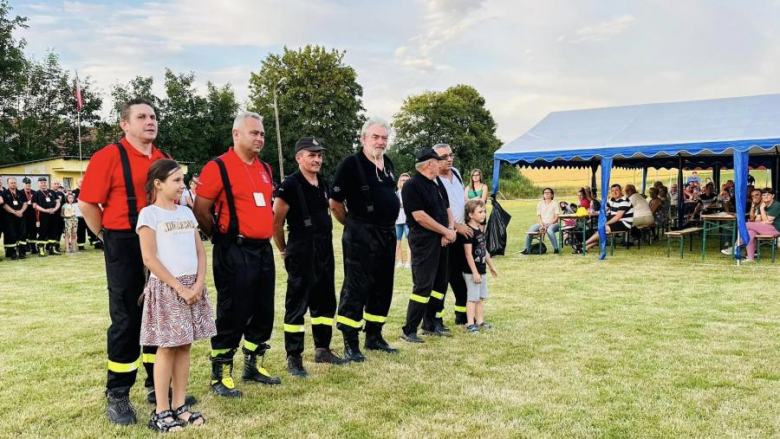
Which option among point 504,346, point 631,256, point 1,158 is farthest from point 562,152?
point 1,158

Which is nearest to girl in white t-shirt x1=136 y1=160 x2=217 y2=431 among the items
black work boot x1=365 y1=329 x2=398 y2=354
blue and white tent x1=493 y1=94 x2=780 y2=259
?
black work boot x1=365 y1=329 x2=398 y2=354

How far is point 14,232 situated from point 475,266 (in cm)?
1199

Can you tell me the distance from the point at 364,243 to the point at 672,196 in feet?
55.8

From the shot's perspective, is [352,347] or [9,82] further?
[9,82]

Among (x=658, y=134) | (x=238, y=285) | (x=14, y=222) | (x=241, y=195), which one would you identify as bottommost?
(x=238, y=285)

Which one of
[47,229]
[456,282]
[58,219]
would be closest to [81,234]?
[58,219]

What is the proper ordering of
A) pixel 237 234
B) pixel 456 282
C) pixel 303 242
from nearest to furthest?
pixel 237 234
pixel 303 242
pixel 456 282

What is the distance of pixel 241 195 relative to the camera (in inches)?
151

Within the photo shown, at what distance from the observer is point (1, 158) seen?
35344 millimetres

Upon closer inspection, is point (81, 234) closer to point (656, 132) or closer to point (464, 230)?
→ point (464, 230)

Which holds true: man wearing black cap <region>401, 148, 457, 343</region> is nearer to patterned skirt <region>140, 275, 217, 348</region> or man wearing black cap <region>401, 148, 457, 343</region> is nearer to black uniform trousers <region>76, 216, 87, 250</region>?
patterned skirt <region>140, 275, 217, 348</region>

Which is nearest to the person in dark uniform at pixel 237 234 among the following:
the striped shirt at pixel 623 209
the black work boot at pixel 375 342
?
the black work boot at pixel 375 342

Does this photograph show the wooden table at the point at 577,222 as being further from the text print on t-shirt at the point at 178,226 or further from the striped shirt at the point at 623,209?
the text print on t-shirt at the point at 178,226

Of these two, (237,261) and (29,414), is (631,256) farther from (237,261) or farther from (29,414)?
(29,414)
